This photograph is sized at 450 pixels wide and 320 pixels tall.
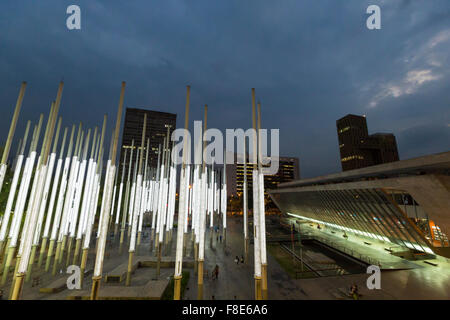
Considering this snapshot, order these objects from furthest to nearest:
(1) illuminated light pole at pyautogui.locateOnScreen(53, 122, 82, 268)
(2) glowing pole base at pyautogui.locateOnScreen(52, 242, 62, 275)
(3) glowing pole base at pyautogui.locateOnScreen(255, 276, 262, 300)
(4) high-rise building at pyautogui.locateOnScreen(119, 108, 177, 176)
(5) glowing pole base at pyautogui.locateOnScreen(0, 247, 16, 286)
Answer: (4) high-rise building at pyautogui.locateOnScreen(119, 108, 177, 176)
(2) glowing pole base at pyautogui.locateOnScreen(52, 242, 62, 275)
(1) illuminated light pole at pyautogui.locateOnScreen(53, 122, 82, 268)
(5) glowing pole base at pyautogui.locateOnScreen(0, 247, 16, 286)
(3) glowing pole base at pyautogui.locateOnScreen(255, 276, 262, 300)

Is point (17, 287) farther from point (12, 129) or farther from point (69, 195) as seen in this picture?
point (69, 195)

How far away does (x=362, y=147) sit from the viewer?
131375 mm

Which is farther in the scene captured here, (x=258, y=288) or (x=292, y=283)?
(x=292, y=283)

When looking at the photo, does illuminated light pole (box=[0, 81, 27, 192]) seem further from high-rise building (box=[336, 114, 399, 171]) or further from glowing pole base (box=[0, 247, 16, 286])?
high-rise building (box=[336, 114, 399, 171])

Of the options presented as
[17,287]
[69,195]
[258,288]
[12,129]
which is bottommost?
[258,288]

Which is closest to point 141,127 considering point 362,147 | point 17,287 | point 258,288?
point 17,287

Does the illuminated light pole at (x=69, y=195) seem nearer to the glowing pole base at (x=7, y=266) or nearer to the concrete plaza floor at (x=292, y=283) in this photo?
the concrete plaza floor at (x=292, y=283)

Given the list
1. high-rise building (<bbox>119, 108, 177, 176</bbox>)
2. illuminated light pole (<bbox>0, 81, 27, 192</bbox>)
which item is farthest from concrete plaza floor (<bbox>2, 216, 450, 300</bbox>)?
high-rise building (<bbox>119, 108, 177, 176</bbox>)

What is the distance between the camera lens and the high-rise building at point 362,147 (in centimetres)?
13025

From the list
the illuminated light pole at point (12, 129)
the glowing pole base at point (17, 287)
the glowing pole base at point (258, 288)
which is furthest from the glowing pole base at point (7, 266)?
the glowing pole base at point (258, 288)

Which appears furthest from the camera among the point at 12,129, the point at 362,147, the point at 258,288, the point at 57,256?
the point at 362,147

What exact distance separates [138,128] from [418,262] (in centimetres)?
10967

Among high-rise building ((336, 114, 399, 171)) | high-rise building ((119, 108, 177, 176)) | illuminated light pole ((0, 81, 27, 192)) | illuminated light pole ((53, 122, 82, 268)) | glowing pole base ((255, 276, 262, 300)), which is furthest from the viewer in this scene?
high-rise building ((336, 114, 399, 171))

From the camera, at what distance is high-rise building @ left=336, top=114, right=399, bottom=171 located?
130 meters
